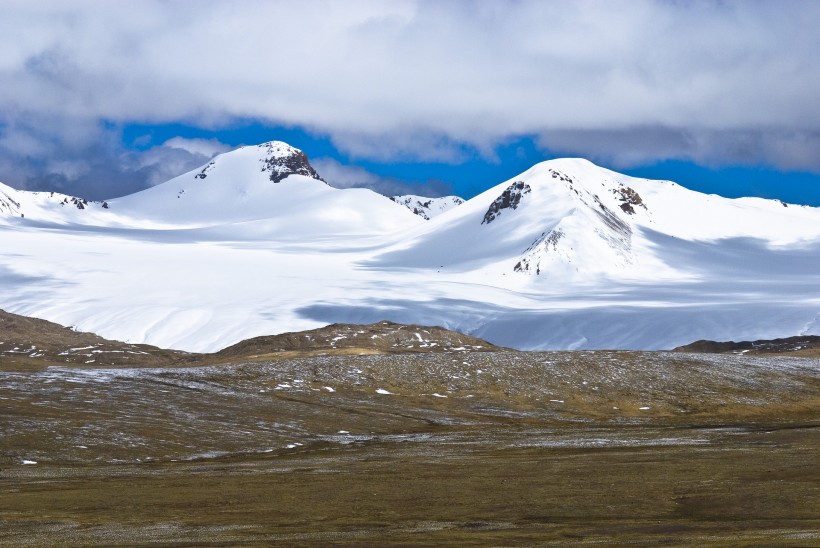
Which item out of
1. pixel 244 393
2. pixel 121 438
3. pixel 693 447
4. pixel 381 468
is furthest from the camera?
pixel 244 393

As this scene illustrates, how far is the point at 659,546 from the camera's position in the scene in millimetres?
31297

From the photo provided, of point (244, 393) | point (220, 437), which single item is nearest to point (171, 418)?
point (220, 437)

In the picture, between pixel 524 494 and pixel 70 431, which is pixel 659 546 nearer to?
pixel 524 494

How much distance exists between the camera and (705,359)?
13638cm

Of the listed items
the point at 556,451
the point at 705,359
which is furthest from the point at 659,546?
the point at 705,359

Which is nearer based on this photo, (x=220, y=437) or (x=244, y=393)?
(x=220, y=437)

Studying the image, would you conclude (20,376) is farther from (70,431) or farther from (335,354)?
(335,354)

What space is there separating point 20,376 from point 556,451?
65.4 meters

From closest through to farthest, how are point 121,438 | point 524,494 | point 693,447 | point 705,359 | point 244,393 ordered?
point 524,494 → point 693,447 → point 121,438 → point 244,393 → point 705,359

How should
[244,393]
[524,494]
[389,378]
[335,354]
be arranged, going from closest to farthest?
[524,494]
[244,393]
[389,378]
[335,354]

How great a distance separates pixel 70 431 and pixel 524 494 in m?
44.2

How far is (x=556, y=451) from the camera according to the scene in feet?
225

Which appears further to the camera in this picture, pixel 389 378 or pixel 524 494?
pixel 389 378

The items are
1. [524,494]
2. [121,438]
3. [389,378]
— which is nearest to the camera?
[524,494]
